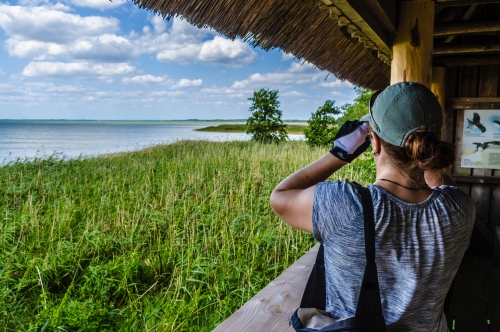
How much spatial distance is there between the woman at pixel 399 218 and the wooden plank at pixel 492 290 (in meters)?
1.31

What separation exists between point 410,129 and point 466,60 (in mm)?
3485

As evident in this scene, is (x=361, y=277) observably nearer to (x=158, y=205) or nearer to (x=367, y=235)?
(x=367, y=235)

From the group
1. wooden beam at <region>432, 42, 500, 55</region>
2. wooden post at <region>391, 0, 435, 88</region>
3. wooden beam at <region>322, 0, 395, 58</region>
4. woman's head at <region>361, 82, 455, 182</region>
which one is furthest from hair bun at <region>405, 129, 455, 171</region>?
wooden beam at <region>432, 42, 500, 55</region>

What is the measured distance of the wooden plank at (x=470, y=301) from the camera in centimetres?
192

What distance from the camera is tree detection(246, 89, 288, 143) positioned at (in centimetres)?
1892

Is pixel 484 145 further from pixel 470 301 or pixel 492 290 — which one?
pixel 470 301

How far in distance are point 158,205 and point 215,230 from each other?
122 centimetres

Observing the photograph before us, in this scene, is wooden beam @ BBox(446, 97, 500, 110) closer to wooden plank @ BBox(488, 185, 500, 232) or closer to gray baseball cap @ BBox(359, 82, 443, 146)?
wooden plank @ BBox(488, 185, 500, 232)

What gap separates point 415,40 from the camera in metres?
2.17

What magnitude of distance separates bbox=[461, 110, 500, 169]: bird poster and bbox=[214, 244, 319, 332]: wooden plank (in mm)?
3152

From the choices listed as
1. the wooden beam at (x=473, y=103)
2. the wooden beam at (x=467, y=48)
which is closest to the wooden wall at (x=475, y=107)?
the wooden beam at (x=473, y=103)

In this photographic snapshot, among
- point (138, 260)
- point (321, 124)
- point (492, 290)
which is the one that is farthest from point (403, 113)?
point (321, 124)

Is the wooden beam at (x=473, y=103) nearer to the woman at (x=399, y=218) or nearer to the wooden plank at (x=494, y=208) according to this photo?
the wooden plank at (x=494, y=208)

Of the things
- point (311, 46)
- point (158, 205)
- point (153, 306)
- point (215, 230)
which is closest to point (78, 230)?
point (158, 205)
